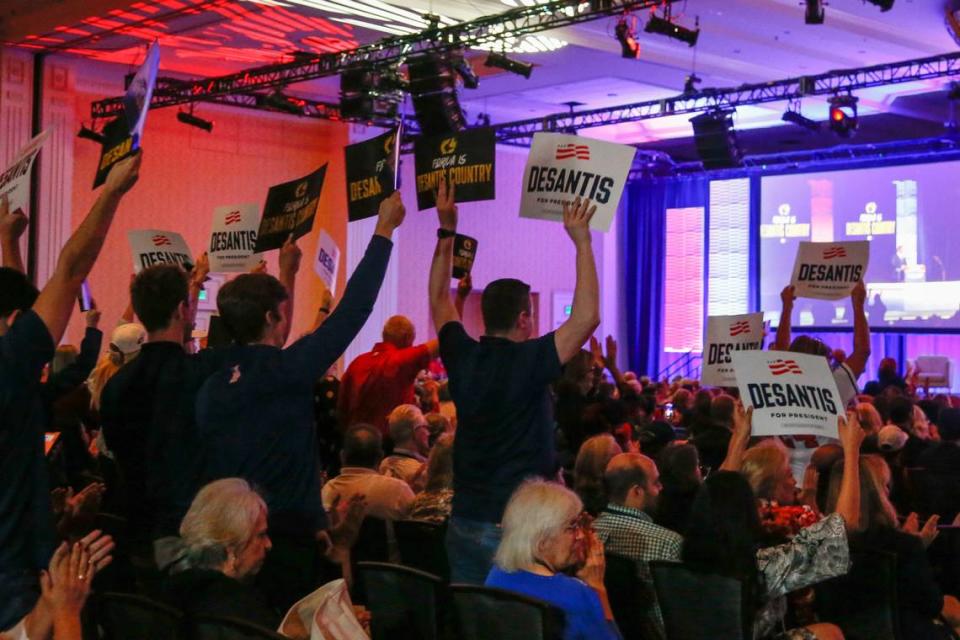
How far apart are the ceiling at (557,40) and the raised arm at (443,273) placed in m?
7.22

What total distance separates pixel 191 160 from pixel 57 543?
13.0 metres

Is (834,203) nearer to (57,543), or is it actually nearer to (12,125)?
(12,125)

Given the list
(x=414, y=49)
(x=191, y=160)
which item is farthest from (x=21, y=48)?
(x=414, y=49)

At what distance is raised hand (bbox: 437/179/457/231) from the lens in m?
4.17

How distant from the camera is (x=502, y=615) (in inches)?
117

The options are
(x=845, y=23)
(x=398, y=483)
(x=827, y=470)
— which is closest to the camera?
(x=398, y=483)

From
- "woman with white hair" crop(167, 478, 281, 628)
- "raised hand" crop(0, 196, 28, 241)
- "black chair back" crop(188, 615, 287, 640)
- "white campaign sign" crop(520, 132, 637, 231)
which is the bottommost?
"black chair back" crop(188, 615, 287, 640)

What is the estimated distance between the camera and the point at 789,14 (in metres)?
12.6

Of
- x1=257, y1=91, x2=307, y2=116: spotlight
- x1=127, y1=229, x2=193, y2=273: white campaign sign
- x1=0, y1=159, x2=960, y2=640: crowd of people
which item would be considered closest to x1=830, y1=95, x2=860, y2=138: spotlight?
x1=257, y1=91, x2=307, y2=116: spotlight

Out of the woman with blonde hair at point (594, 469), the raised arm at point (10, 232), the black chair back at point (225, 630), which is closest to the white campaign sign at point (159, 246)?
the woman with blonde hair at point (594, 469)

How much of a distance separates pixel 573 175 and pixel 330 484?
1.60 meters

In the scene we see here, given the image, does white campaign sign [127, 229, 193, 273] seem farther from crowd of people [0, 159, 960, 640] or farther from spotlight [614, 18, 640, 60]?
spotlight [614, 18, 640, 60]

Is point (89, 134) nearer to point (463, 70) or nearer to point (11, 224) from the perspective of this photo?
point (463, 70)

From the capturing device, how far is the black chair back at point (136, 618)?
9.00 ft
